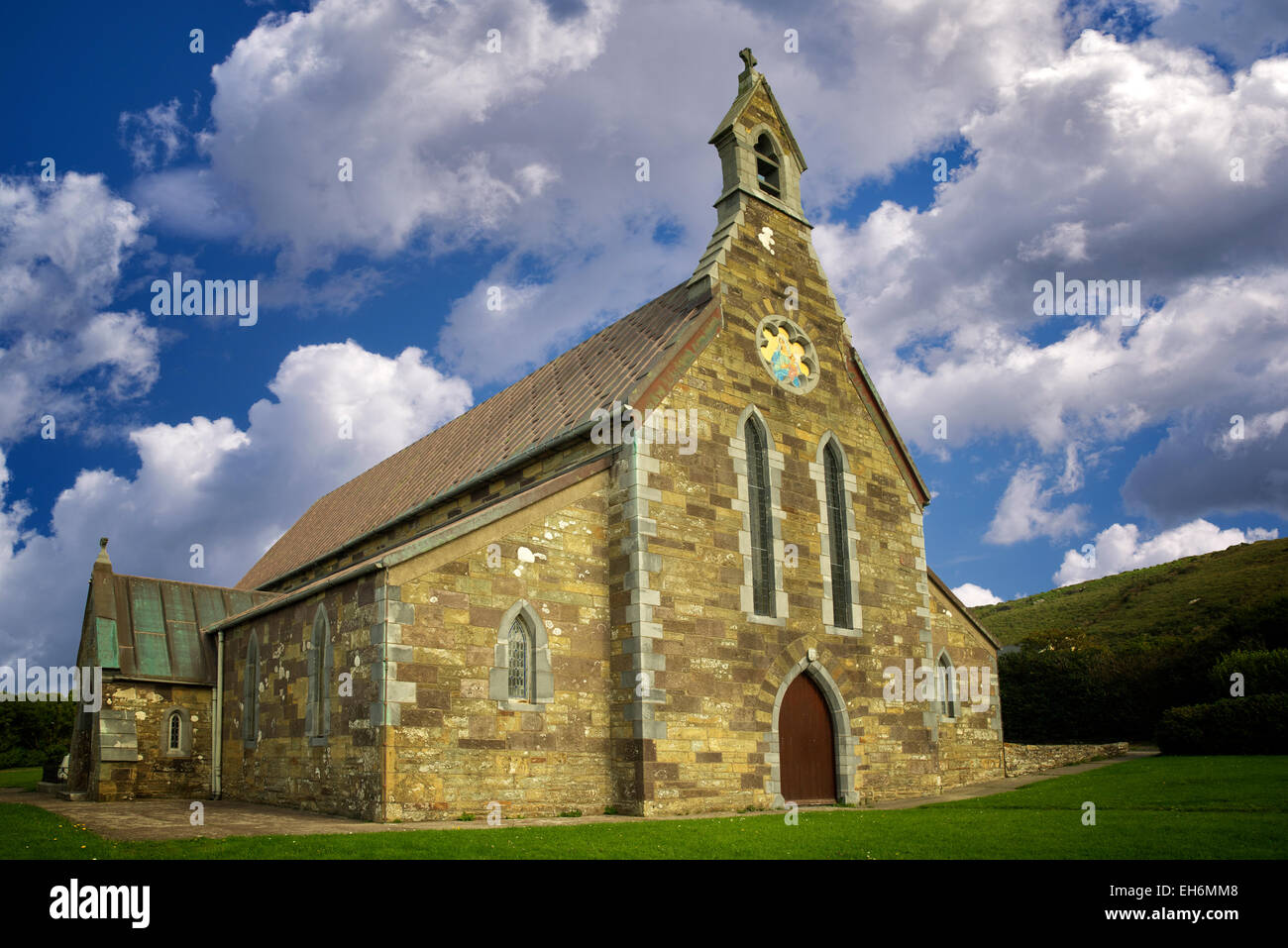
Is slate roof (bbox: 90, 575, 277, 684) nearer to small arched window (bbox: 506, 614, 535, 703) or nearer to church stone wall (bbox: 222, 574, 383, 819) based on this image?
church stone wall (bbox: 222, 574, 383, 819)

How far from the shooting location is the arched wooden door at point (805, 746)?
65.0ft

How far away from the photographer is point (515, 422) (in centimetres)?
2461

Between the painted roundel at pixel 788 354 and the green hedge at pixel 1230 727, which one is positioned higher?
the painted roundel at pixel 788 354

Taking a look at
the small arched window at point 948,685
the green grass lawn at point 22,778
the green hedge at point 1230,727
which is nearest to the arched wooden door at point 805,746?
the small arched window at point 948,685

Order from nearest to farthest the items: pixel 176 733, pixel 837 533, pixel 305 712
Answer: pixel 305 712
pixel 837 533
pixel 176 733

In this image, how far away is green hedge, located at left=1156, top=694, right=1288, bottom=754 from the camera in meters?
27.9

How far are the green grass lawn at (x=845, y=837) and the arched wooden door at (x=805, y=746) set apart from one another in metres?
1.98

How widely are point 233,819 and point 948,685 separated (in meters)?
18.4

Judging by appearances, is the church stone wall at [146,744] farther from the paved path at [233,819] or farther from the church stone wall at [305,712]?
the paved path at [233,819]

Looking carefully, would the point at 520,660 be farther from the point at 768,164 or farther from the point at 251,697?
the point at 768,164

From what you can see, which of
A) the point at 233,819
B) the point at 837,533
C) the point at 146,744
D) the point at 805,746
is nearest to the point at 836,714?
the point at 805,746

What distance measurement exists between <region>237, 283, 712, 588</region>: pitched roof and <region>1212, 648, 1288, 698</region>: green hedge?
75.3 ft

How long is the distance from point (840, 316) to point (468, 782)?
14.5 metres

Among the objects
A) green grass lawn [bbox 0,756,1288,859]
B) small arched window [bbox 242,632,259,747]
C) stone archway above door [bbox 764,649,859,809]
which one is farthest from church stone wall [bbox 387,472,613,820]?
small arched window [bbox 242,632,259,747]
